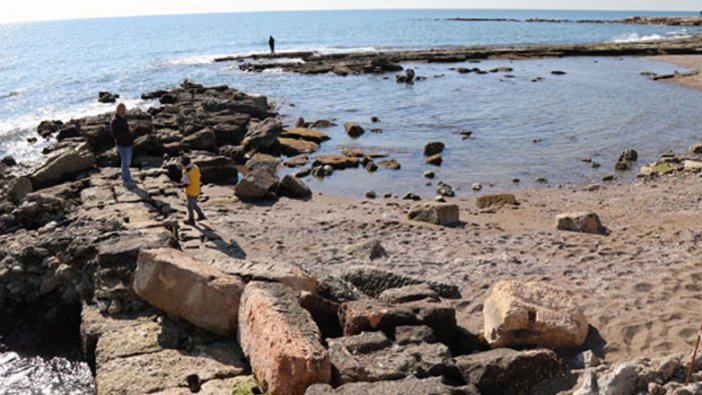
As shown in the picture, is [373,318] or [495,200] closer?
[373,318]

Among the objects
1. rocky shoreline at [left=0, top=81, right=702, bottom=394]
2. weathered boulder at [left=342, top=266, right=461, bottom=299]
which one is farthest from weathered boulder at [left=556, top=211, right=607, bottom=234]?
weathered boulder at [left=342, top=266, right=461, bottom=299]

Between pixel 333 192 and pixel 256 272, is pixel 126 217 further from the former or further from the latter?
pixel 333 192

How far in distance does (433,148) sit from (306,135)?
17.4ft

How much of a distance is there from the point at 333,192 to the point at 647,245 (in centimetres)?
890

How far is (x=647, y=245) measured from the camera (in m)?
10.7

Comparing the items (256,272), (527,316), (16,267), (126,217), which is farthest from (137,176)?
(527,316)

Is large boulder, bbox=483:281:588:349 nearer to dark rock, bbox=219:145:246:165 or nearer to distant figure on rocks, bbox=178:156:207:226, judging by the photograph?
distant figure on rocks, bbox=178:156:207:226

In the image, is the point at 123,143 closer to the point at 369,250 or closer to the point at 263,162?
the point at 263,162

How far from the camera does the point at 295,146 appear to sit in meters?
22.6

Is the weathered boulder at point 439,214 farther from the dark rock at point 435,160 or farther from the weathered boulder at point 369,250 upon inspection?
the dark rock at point 435,160

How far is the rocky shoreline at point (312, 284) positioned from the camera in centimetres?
607

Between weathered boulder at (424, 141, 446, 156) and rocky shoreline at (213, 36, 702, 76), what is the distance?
90.8 feet

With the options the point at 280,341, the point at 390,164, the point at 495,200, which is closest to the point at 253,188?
the point at 390,164

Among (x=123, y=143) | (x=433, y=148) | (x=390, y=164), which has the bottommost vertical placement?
(x=390, y=164)
